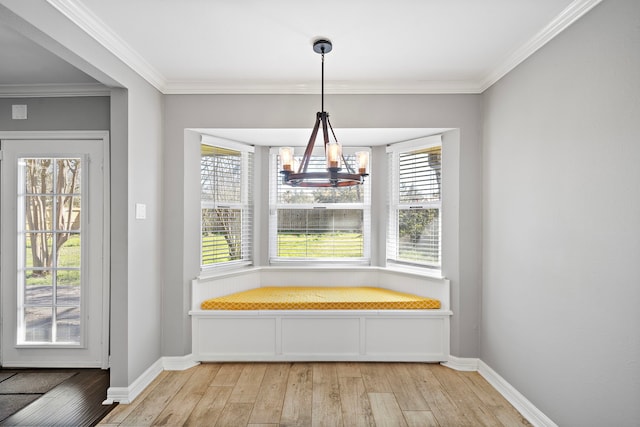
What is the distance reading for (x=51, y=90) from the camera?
10.9ft

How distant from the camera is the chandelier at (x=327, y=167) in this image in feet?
7.06

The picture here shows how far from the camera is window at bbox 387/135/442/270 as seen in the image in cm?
368

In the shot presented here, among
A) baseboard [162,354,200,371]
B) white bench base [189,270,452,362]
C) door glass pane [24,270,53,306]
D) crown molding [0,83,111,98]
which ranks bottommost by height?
baseboard [162,354,200,371]

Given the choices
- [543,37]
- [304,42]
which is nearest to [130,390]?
[304,42]

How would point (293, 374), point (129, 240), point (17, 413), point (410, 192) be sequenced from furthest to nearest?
point (410, 192) → point (293, 374) → point (129, 240) → point (17, 413)

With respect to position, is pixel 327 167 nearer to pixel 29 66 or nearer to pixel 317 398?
pixel 317 398

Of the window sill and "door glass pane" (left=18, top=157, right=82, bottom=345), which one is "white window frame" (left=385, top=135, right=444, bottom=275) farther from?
"door glass pane" (left=18, top=157, right=82, bottom=345)

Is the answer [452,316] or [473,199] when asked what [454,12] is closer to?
[473,199]

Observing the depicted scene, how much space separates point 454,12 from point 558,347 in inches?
85.9

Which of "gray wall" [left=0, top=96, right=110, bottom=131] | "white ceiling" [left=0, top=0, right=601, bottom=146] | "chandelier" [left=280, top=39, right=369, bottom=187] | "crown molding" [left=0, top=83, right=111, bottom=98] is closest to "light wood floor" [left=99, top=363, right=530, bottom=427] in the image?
"chandelier" [left=280, top=39, right=369, bottom=187]

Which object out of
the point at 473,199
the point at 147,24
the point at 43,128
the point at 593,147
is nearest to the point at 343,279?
the point at 473,199

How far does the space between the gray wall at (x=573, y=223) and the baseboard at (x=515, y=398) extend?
0.05 metres

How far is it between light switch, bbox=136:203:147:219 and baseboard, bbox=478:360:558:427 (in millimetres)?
3227

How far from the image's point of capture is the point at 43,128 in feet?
11.0
